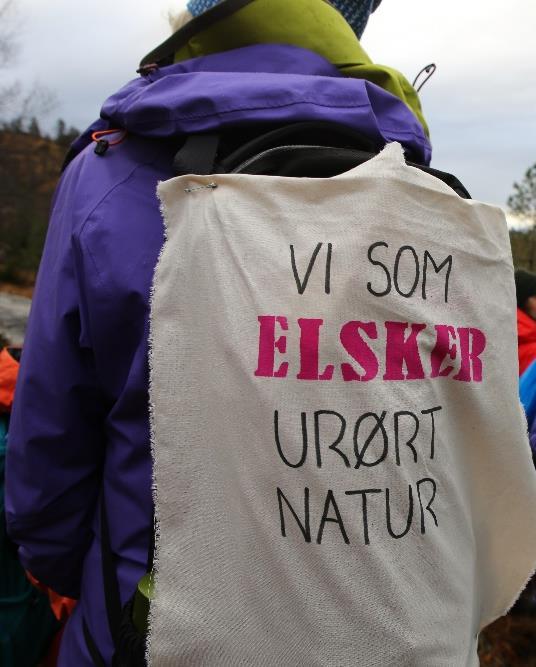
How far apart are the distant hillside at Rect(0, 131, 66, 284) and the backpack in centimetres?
2148

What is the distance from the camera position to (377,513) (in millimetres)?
890

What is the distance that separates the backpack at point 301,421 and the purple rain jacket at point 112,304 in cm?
11

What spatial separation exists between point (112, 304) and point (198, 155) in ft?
0.96

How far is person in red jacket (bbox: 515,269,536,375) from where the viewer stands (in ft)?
11.3

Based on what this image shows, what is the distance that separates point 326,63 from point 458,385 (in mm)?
707

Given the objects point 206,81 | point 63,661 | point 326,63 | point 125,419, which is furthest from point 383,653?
point 326,63

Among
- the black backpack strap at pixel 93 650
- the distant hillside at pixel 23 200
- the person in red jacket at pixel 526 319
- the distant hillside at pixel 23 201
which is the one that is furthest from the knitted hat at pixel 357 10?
the distant hillside at pixel 23 200

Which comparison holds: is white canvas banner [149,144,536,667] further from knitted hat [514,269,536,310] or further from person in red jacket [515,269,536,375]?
knitted hat [514,269,536,310]

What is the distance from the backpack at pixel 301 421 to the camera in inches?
34.5

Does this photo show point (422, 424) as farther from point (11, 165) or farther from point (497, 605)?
point (11, 165)

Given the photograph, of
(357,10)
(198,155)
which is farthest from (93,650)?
(357,10)

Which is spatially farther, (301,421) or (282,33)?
(282,33)

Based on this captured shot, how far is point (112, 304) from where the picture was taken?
105 cm

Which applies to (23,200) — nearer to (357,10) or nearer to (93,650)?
(357,10)
